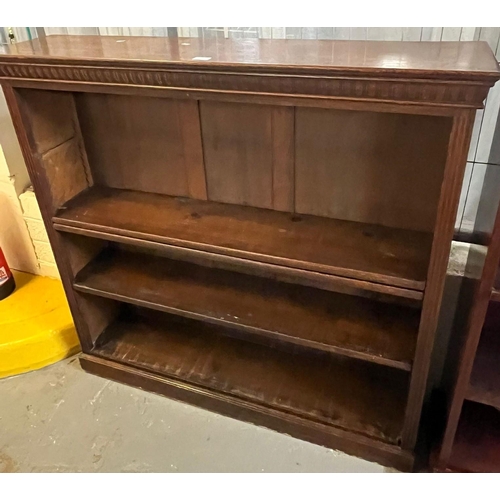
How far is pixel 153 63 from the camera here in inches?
44.4

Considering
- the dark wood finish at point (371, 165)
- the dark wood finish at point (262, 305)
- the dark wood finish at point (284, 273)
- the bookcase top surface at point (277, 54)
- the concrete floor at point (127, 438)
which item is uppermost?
the bookcase top surface at point (277, 54)

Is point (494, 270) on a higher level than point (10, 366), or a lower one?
higher

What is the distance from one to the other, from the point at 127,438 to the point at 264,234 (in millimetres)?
783

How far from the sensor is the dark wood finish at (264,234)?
1.26m

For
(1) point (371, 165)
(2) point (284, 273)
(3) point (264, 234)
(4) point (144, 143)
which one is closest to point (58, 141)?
(4) point (144, 143)

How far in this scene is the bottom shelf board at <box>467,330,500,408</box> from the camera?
1.23 meters

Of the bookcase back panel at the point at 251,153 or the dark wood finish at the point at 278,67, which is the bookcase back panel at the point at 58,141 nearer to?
the bookcase back panel at the point at 251,153

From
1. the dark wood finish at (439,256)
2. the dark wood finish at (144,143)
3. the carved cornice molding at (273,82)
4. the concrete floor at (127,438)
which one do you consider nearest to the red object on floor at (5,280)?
the concrete floor at (127,438)

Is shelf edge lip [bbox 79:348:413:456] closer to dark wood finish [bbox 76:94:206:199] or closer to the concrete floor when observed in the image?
the concrete floor

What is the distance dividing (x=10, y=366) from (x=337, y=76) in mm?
1515

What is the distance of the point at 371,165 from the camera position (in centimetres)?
132
